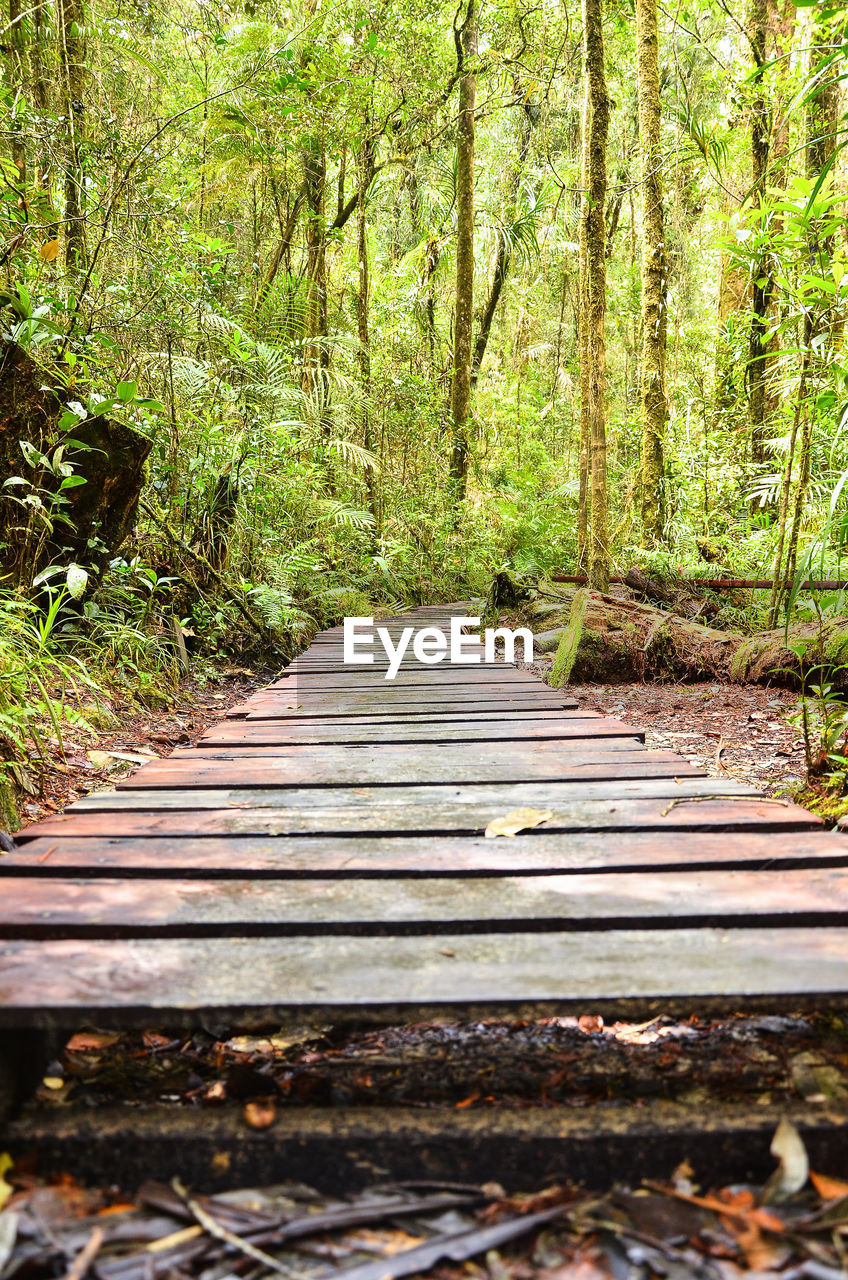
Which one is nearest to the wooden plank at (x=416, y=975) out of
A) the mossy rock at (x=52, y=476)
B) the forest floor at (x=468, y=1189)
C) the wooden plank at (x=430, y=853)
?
the forest floor at (x=468, y=1189)

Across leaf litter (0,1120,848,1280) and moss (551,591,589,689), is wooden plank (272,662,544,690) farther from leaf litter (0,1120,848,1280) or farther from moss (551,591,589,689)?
leaf litter (0,1120,848,1280)

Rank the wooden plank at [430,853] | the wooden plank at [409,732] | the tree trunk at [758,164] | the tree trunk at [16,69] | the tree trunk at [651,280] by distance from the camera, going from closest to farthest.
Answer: the wooden plank at [430,853], the wooden plank at [409,732], the tree trunk at [16,69], the tree trunk at [651,280], the tree trunk at [758,164]

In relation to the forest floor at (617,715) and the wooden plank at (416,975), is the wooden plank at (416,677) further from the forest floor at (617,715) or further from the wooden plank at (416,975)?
the wooden plank at (416,975)

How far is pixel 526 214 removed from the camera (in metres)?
13.5

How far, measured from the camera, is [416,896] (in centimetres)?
140

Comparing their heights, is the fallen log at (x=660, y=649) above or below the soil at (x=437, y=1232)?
above

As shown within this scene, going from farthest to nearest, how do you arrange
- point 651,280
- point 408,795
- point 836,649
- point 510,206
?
point 510,206 → point 651,280 → point 836,649 → point 408,795

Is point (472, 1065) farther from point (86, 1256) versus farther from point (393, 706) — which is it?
point (393, 706)

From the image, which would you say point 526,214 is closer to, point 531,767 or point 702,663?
point 702,663

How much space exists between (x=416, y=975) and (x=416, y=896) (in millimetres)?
300

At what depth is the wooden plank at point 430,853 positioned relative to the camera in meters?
1.51

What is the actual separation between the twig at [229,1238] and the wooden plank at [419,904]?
0.38 metres

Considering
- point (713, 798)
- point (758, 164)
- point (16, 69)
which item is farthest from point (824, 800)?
point (758, 164)

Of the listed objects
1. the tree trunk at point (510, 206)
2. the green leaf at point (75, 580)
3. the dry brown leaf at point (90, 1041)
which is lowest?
the dry brown leaf at point (90, 1041)
